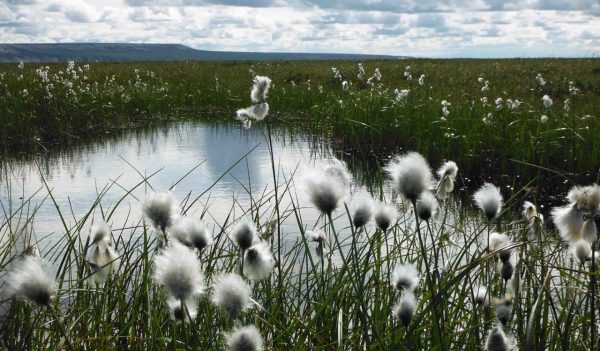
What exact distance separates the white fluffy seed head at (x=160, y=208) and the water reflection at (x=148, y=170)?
9.49 ft

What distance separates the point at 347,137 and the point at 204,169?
2.65m

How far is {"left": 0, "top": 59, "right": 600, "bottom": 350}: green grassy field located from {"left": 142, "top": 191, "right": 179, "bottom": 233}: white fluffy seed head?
0.20 feet

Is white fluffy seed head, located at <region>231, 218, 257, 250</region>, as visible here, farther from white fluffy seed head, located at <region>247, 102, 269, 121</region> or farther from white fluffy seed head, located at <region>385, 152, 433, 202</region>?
white fluffy seed head, located at <region>247, 102, 269, 121</region>

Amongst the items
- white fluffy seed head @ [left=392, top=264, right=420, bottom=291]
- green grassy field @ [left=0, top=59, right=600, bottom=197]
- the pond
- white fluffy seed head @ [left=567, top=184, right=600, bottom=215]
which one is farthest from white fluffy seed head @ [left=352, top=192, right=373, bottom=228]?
the pond

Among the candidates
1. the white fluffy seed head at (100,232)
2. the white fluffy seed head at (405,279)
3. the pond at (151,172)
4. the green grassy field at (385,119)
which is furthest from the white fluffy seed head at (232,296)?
the pond at (151,172)

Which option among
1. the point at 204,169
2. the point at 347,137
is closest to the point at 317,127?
the point at 347,137

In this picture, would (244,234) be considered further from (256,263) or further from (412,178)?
(412,178)

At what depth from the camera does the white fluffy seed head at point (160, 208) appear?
1.72m

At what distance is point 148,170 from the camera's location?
26.7 feet

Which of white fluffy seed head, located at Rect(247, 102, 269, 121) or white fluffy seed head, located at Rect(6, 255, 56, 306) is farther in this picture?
white fluffy seed head, located at Rect(247, 102, 269, 121)

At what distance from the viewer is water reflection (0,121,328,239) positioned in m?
5.98

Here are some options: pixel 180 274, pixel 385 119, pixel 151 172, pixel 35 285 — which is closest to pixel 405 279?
pixel 180 274

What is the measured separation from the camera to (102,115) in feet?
41.5

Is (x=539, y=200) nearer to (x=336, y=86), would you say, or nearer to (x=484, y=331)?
(x=484, y=331)
